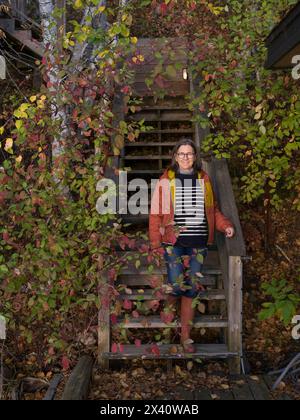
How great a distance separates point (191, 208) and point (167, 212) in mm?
268

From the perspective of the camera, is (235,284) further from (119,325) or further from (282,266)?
(282,266)

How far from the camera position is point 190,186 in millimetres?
4930

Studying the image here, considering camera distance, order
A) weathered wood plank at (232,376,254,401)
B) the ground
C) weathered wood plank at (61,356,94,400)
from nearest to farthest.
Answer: weathered wood plank at (61,356,94,400) → weathered wood plank at (232,376,254,401) → the ground

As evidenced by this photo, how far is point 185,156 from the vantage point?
15.9 ft

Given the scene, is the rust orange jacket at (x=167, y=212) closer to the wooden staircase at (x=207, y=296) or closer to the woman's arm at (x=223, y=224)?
the woman's arm at (x=223, y=224)

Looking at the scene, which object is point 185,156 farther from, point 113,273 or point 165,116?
point 165,116

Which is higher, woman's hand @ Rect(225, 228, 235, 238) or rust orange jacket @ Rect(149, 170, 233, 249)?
rust orange jacket @ Rect(149, 170, 233, 249)

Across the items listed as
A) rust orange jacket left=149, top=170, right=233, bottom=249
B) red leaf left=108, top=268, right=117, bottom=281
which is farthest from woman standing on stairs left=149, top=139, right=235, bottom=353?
red leaf left=108, top=268, right=117, bottom=281

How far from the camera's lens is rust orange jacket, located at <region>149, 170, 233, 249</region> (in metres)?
4.83

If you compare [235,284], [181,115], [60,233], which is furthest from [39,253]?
[181,115]

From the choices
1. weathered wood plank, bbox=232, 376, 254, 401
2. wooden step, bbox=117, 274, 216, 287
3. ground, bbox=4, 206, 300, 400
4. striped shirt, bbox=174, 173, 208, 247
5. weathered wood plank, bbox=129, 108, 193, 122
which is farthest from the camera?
weathered wood plank, bbox=129, 108, 193, 122

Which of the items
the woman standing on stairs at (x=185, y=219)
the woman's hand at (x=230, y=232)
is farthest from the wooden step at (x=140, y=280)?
the woman's hand at (x=230, y=232)

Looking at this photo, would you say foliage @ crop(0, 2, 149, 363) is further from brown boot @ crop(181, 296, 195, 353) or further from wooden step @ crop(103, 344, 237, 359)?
brown boot @ crop(181, 296, 195, 353)

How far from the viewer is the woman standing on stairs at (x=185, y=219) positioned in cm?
483
